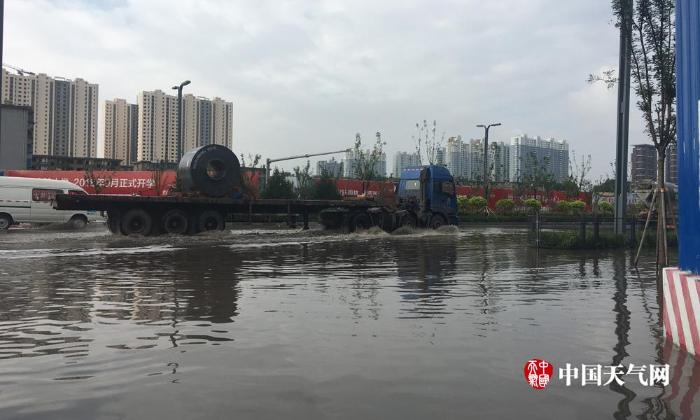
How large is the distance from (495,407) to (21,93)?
102m

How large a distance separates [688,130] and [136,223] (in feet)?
64.1

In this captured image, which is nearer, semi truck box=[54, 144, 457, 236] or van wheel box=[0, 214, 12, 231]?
semi truck box=[54, 144, 457, 236]

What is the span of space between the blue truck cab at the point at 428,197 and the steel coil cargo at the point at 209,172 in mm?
8100

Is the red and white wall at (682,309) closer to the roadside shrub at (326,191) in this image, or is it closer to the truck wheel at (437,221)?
the truck wheel at (437,221)

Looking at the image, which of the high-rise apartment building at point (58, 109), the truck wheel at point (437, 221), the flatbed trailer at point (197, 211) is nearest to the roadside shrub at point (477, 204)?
the truck wheel at point (437, 221)

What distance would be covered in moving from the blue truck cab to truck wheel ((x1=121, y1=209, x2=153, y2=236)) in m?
11.2

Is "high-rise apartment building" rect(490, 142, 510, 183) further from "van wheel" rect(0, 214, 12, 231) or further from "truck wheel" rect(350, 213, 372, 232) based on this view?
"van wheel" rect(0, 214, 12, 231)

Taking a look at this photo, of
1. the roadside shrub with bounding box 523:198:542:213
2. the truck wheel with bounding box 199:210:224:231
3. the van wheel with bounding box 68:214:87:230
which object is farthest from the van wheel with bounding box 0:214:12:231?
the roadside shrub with bounding box 523:198:542:213

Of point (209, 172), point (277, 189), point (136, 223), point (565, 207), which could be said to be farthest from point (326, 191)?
point (565, 207)

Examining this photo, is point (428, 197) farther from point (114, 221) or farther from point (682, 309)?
point (682, 309)

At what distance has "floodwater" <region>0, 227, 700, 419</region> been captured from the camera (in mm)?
4453

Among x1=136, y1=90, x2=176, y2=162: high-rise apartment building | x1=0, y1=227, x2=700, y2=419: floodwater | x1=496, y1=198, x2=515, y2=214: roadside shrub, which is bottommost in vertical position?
x1=0, y1=227, x2=700, y2=419: floodwater

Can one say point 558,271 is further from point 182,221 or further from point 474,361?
point 182,221

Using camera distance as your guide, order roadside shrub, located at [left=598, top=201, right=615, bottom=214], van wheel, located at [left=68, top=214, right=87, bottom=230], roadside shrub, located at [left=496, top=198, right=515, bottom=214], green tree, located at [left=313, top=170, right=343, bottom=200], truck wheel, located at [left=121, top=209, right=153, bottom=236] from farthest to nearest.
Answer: roadside shrub, located at [left=598, top=201, right=615, bottom=214]
roadside shrub, located at [left=496, top=198, right=515, bottom=214]
green tree, located at [left=313, top=170, right=343, bottom=200]
van wheel, located at [left=68, top=214, right=87, bottom=230]
truck wheel, located at [left=121, top=209, right=153, bottom=236]
